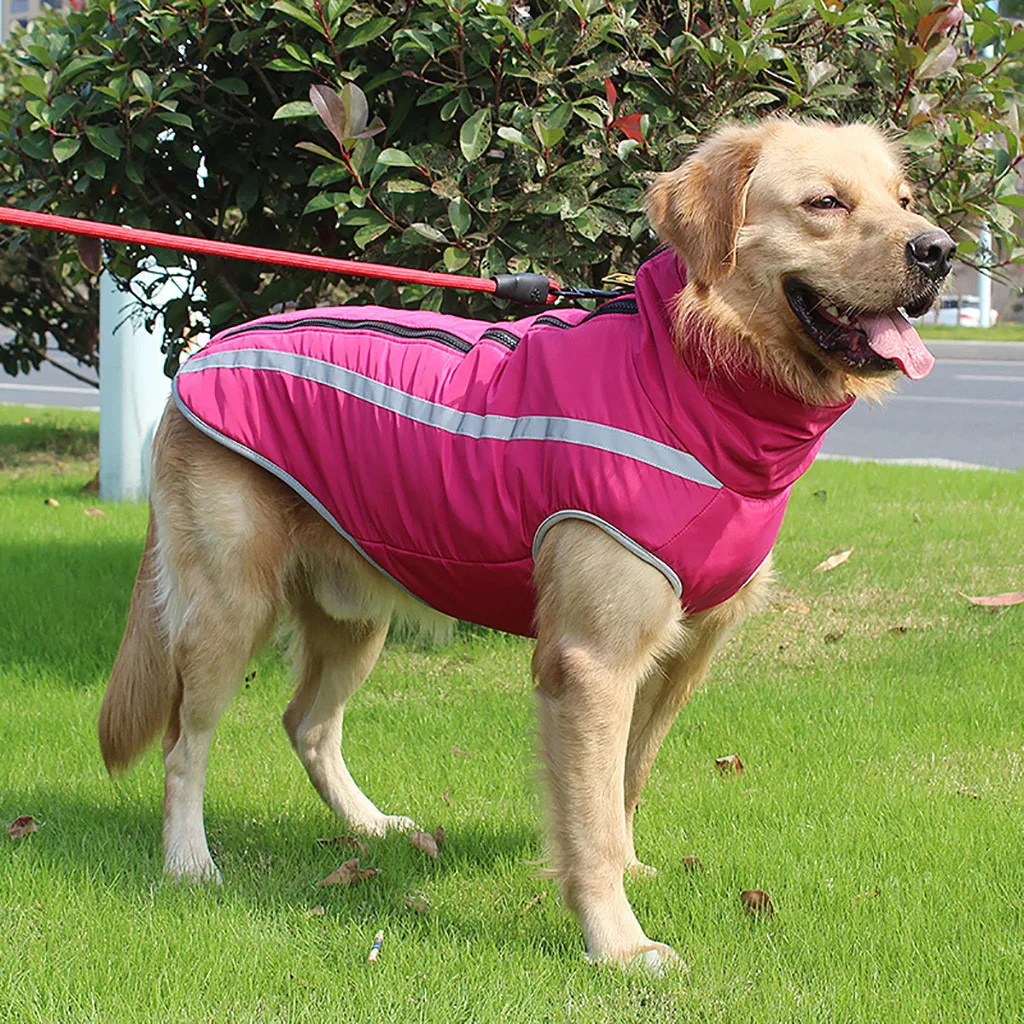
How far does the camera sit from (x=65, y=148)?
476 centimetres

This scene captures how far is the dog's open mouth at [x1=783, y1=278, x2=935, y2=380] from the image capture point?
2.84 metres

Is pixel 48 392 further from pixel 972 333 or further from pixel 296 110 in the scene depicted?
pixel 972 333

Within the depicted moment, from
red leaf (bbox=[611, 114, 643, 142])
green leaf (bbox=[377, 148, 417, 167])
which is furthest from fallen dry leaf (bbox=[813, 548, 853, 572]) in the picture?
green leaf (bbox=[377, 148, 417, 167])

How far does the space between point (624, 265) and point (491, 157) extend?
791mm

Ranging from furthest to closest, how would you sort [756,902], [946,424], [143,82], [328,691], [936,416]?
1. [936,416]
2. [946,424]
3. [143,82]
4. [328,691]
5. [756,902]

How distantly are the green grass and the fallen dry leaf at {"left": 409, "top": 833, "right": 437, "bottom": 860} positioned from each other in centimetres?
2698

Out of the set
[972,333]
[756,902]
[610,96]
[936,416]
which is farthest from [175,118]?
[972,333]

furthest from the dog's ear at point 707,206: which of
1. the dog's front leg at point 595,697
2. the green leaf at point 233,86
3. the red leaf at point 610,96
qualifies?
the green leaf at point 233,86

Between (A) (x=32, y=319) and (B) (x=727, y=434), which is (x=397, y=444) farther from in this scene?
(A) (x=32, y=319)

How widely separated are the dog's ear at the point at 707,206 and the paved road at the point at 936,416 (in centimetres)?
622

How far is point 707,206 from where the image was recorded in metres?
2.92

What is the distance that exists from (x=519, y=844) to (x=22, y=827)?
1.44 meters

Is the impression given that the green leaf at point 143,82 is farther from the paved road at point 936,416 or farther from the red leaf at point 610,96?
the paved road at point 936,416

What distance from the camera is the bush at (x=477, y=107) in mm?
4570
